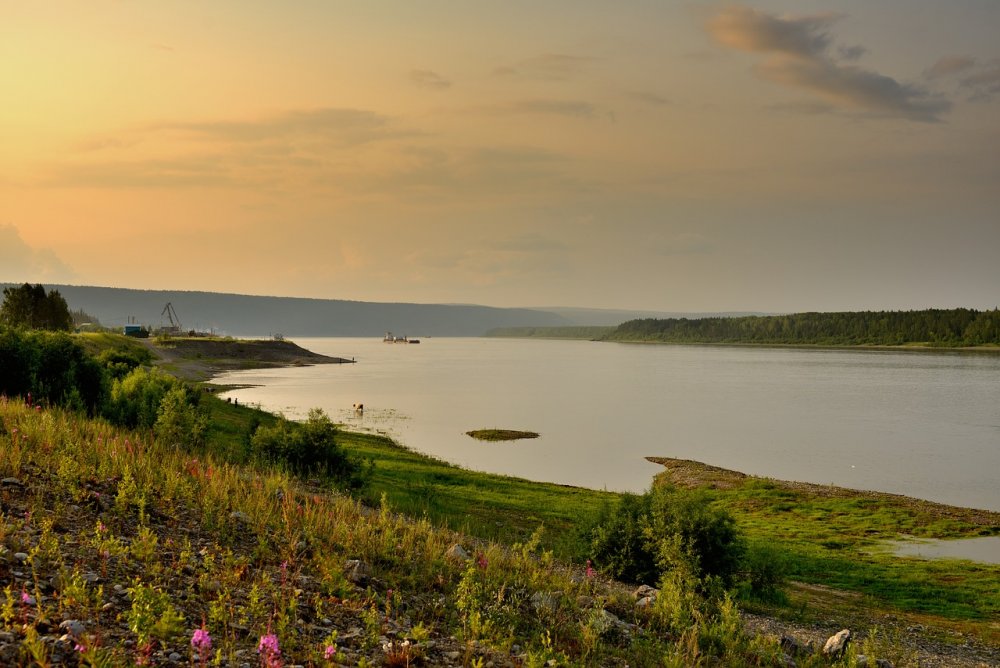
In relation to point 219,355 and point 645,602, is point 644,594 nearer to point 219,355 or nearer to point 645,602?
point 645,602

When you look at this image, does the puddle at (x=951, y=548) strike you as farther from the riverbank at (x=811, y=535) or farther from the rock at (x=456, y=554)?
the rock at (x=456, y=554)

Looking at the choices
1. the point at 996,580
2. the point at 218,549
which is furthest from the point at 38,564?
the point at 996,580

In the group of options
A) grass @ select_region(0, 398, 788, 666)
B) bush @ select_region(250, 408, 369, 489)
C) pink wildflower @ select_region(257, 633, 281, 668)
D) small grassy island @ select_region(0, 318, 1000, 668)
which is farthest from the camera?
bush @ select_region(250, 408, 369, 489)

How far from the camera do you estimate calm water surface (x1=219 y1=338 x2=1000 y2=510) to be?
49.9 metres

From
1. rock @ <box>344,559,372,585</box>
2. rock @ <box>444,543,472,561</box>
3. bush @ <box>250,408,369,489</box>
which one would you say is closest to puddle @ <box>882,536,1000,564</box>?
bush @ <box>250,408,369,489</box>

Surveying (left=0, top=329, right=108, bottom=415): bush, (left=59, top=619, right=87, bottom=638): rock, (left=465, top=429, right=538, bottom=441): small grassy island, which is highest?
(left=0, top=329, right=108, bottom=415): bush

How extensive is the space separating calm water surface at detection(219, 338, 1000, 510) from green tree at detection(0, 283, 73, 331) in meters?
30.2

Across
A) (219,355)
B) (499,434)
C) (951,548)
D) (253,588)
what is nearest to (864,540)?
(951,548)

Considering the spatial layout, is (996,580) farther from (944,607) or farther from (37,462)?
(37,462)

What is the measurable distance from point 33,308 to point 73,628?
407 feet

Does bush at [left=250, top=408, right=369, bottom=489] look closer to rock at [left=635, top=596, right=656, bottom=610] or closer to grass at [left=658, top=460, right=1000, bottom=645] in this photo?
rock at [left=635, top=596, right=656, bottom=610]

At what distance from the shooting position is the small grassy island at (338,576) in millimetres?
7621

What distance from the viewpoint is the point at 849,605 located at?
759 inches

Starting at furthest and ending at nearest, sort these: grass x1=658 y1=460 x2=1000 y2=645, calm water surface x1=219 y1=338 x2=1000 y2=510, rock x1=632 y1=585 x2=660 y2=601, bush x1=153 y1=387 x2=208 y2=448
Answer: calm water surface x1=219 y1=338 x2=1000 y2=510 → bush x1=153 y1=387 x2=208 y2=448 → grass x1=658 y1=460 x2=1000 y2=645 → rock x1=632 y1=585 x2=660 y2=601
